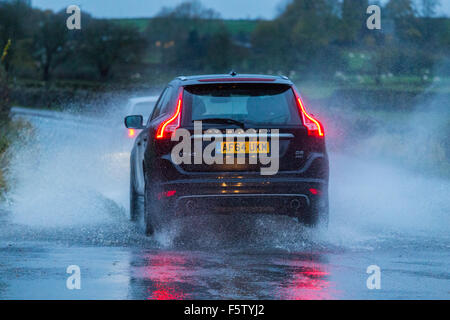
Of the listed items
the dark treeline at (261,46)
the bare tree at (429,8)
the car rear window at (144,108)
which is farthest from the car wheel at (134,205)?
the bare tree at (429,8)

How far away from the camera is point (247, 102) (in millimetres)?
10633

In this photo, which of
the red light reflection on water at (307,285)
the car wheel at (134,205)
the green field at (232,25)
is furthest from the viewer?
the green field at (232,25)

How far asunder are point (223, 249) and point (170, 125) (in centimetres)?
134

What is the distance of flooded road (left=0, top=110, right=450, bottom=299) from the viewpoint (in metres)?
7.97

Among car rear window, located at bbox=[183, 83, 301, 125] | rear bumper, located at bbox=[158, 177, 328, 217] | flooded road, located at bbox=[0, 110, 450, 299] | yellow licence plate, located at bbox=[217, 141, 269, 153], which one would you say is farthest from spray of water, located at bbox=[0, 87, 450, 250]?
car rear window, located at bbox=[183, 83, 301, 125]

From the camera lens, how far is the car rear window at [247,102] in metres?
10.5

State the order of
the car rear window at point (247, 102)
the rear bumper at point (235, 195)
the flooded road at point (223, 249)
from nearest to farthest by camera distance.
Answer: the flooded road at point (223, 249)
the rear bumper at point (235, 195)
the car rear window at point (247, 102)

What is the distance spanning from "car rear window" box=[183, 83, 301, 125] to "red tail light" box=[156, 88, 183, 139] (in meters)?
0.06

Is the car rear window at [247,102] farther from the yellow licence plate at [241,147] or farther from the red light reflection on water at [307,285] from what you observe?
the red light reflection on water at [307,285]

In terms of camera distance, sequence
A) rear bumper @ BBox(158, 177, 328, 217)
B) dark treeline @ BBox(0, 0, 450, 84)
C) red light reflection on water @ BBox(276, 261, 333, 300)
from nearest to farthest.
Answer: red light reflection on water @ BBox(276, 261, 333, 300) → rear bumper @ BBox(158, 177, 328, 217) → dark treeline @ BBox(0, 0, 450, 84)

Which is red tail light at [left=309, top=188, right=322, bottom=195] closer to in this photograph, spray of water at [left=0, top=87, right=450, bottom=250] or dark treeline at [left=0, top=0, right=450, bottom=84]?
spray of water at [left=0, top=87, right=450, bottom=250]

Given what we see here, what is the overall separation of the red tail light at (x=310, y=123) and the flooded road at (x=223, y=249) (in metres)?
1.04

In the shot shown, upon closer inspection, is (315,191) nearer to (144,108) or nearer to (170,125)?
(170,125)

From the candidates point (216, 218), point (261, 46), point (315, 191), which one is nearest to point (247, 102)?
point (315, 191)
